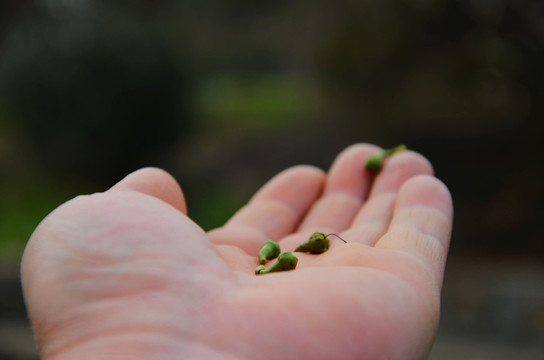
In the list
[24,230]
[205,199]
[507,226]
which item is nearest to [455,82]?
[507,226]

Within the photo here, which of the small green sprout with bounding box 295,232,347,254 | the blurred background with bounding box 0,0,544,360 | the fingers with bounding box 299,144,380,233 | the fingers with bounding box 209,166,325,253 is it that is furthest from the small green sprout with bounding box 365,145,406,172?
the blurred background with bounding box 0,0,544,360

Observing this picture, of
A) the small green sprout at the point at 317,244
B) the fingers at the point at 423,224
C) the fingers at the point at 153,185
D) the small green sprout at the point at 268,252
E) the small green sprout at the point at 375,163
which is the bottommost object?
the small green sprout at the point at 268,252

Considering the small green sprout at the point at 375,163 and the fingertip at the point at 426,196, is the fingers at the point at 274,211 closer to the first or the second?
the small green sprout at the point at 375,163

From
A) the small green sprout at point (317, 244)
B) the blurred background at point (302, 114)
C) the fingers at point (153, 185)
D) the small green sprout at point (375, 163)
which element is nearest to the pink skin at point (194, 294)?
the fingers at point (153, 185)

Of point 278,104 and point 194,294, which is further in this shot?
point 278,104

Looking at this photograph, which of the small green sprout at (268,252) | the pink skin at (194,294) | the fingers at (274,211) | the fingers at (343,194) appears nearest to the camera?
the pink skin at (194,294)

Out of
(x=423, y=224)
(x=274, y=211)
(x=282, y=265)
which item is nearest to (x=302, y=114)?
(x=274, y=211)

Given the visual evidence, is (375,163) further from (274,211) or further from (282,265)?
(282,265)
